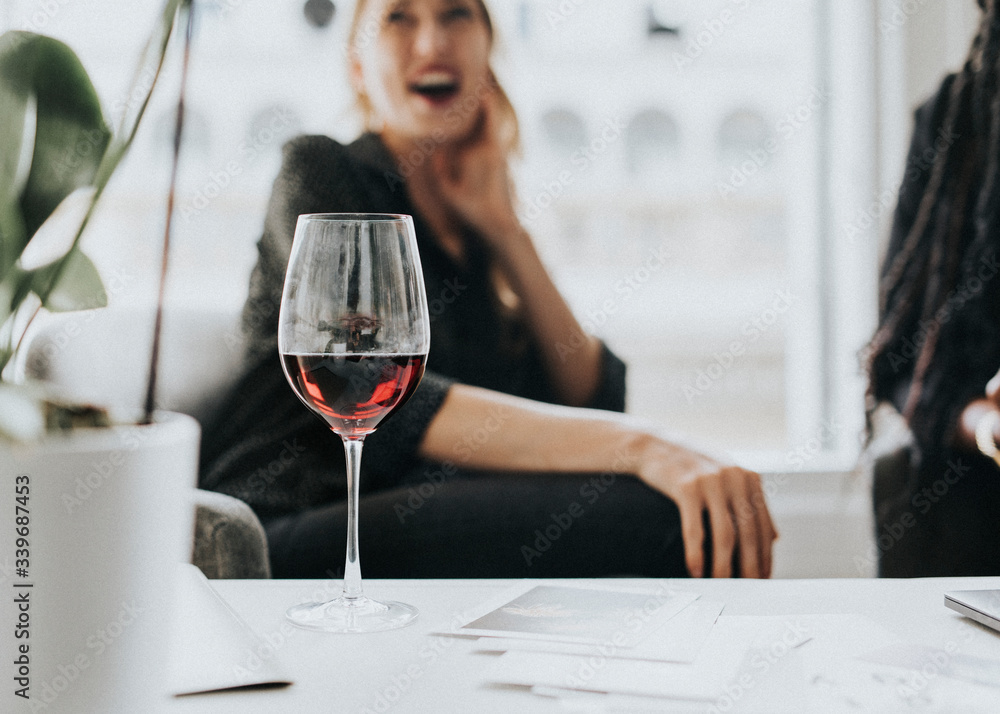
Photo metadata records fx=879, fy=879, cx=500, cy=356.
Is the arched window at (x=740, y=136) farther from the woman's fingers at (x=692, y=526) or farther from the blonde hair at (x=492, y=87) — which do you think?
the woman's fingers at (x=692, y=526)

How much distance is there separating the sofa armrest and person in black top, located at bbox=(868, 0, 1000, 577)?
1.40m

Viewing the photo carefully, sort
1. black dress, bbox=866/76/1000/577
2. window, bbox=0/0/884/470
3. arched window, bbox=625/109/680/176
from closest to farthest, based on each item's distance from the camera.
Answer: black dress, bbox=866/76/1000/577 < window, bbox=0/0/884/470 < arched window, bbox=625/109/680/176

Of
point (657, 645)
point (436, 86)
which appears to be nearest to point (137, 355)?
point (436, 86)

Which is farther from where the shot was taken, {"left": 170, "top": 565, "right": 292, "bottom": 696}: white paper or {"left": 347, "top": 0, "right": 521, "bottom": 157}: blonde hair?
{"left": 347, "top": 0, "right": 521, "bottom": 157}: blonde hair

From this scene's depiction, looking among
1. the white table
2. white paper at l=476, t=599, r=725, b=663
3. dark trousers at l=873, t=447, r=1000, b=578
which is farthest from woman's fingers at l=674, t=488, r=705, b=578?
dark trousers at l=873, t=447, r=1000, b=578

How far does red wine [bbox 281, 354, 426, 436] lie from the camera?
0.53 m

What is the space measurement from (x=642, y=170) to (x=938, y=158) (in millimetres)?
686

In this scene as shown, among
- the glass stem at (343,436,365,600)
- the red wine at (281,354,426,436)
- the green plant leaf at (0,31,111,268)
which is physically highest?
the green plant leaf at (0,31,111,268)

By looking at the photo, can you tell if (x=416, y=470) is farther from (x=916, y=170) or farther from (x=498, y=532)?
(x=916, y=170)

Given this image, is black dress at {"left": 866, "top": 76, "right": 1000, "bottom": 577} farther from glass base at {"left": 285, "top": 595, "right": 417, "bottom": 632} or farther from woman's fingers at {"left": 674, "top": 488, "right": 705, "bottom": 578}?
glass base at {"left": 285, "top": 595, "right": 417, "bottom": 632}

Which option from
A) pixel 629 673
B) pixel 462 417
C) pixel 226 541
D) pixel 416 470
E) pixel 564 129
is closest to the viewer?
pixel 629 673

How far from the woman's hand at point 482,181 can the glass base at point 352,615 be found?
1.41 metres

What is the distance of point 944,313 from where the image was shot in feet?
6.50

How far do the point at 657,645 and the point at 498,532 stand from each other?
2.60 feet
